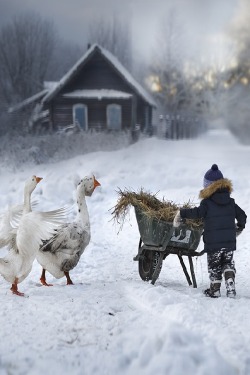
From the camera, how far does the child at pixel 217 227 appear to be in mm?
5219

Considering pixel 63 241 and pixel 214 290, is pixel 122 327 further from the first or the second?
pixel 63 241

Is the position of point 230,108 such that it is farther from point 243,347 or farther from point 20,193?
point 243,347

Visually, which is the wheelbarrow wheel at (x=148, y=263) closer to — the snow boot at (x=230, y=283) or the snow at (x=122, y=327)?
the snow at (x=122, y=327)

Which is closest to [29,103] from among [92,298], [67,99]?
[67,99]

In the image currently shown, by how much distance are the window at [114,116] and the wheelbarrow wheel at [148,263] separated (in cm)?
2121

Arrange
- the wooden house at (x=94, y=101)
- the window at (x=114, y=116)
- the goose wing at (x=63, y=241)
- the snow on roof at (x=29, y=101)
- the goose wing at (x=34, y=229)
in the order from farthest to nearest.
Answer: the snow on roof at (x=29, y=101) < the window at (x=114, y=116) < the wooden house at (x=94, y=101) < the goose wing at (x=63, y=241) < the goose wing at (x=34, y=229)

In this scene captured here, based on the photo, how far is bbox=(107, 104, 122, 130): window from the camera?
2686 centimetres

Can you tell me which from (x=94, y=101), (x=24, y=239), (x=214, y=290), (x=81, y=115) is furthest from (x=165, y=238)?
(x=81, y=115)

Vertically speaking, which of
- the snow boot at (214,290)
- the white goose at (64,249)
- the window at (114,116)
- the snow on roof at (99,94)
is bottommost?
the window at (114,116)

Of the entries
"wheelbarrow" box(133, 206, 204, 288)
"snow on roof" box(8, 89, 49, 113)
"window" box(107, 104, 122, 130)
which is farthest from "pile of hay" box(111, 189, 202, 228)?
"snow on roof" box(8, 89, 49, 113)

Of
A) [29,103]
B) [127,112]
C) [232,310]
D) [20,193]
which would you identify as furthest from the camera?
[29,103]

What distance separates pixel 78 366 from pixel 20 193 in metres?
9.67

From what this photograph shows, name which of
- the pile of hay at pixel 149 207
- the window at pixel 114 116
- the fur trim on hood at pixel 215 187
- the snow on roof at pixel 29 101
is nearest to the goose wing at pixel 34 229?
the pile of hay at pixel 149 207

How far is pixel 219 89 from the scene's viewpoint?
1544 inches
